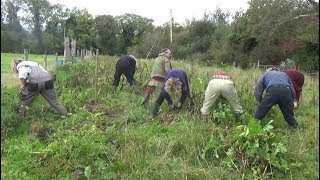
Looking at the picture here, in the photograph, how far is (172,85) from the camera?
7.46 m

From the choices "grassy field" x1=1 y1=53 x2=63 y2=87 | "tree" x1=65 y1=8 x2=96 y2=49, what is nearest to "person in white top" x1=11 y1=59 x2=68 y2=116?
"grassy field" x1=1 y1=53 x2=63 y2=87

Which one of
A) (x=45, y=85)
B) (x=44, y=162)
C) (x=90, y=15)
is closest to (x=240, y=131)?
(x=44, y=162)

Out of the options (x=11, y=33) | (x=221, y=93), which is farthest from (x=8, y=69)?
(x=221, y=93)

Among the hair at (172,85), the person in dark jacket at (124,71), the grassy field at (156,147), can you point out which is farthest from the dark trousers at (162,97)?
the person in dark jacket at (124,71)

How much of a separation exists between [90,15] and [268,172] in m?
45.5

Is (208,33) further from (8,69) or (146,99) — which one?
(146,99)

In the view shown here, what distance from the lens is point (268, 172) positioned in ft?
16.6

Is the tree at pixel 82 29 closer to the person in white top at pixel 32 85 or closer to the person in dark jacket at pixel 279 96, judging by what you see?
the person in white top at pixel 32 85

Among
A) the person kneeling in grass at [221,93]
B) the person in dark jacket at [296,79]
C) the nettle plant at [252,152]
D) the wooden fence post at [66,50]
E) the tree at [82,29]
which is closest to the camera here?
the nettle plant at [252,152]

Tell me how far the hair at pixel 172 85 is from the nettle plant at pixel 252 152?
84.9 inches

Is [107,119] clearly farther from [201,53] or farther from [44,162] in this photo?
[201,53]

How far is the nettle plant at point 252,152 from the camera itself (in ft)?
16.6

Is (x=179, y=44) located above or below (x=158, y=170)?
above

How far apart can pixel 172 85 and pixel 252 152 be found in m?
2.73
